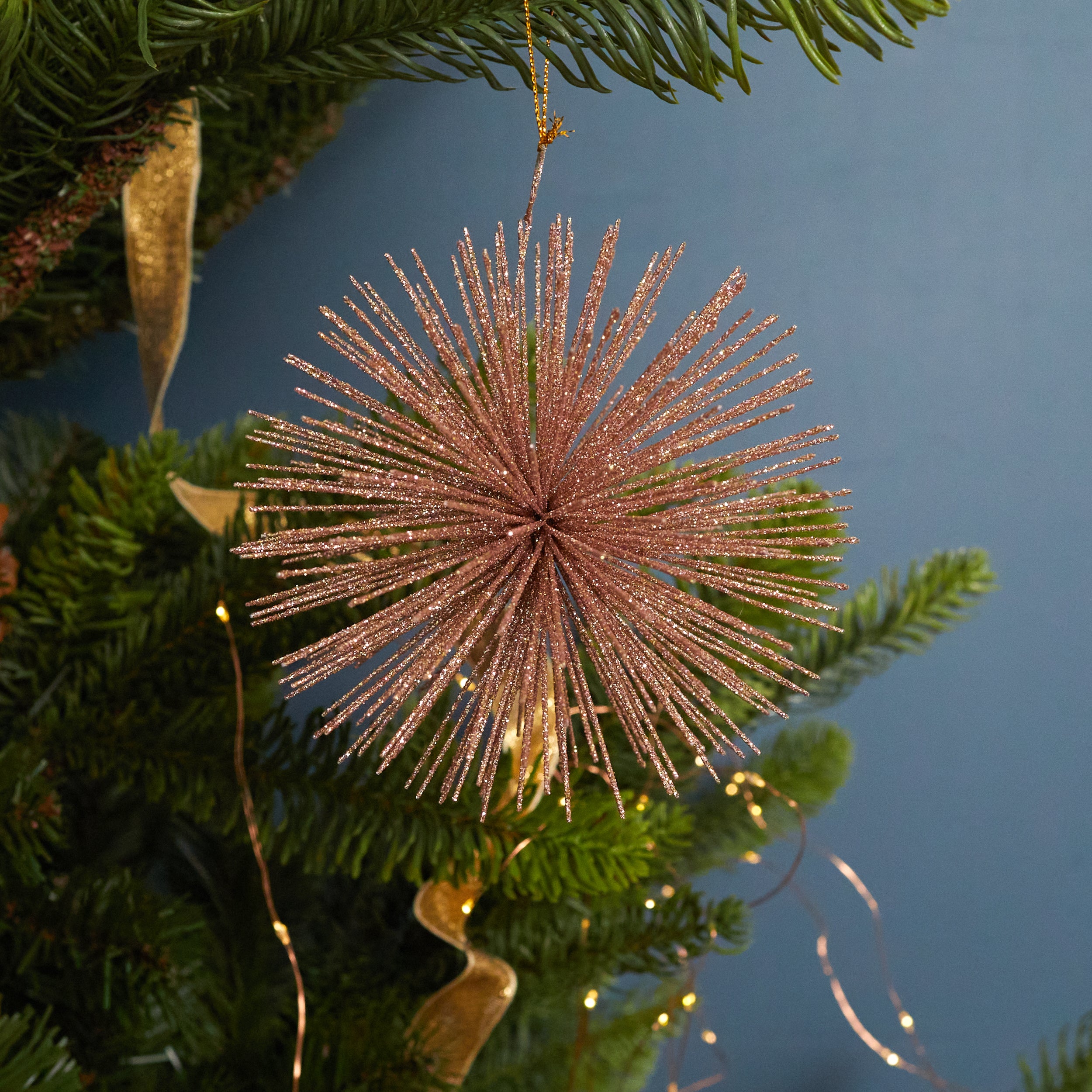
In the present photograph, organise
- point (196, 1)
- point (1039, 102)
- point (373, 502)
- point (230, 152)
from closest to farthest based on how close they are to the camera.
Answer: point (196, 1) < point (373, 502) < point (230, 152) < point (1039, 102)

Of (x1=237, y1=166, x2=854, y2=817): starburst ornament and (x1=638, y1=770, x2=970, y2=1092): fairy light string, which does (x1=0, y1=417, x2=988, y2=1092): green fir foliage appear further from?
(x1=638, y1=770, x2=970, y2=1092): fairy light string

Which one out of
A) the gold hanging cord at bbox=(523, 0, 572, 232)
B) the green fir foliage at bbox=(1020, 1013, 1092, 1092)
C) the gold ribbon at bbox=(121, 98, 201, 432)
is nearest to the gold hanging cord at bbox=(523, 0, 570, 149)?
the gold hanging cord at bbox=(523, 0, 572, 232)

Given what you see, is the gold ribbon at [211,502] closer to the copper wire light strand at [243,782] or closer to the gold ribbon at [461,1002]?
the copper wire light strand at [243,782]

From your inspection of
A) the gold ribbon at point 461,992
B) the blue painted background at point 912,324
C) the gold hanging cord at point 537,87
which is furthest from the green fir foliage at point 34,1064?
the blue painted background at point 912,324

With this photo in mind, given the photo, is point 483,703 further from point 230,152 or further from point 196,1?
point 230,152

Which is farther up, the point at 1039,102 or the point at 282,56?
the point at 1039,102

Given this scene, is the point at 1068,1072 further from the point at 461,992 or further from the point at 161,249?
the point at 161,249

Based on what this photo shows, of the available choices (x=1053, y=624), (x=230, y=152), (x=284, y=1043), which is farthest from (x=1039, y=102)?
(x=284, y=1043)
